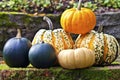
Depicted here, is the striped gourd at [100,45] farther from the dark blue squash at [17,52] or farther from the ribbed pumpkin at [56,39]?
the dark blue squash at [17,52]

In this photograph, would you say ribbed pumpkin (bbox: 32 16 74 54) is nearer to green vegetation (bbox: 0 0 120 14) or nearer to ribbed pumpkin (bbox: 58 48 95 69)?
ribbed pumpkin (bbox: 58 48 95 69)

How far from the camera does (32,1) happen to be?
5.43m

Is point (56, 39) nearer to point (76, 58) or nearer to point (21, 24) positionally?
point (76, 58)

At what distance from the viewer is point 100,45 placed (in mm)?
3545

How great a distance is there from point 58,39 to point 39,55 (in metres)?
0.32

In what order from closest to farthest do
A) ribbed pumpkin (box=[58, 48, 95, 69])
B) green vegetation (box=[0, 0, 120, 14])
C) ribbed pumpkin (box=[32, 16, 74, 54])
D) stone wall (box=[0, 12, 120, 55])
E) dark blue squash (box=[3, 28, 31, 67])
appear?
A: ribbed pumpkin (box=[58, 48, 95, 69]), dark blue squash (box=[3, 28, 31, 67]), ribbed pumpkin (box=[32, 16, 74, 54]), stone wall (box=[0, 12, 120, 55]), green vegetation (box=[0, 0, 120, 14])

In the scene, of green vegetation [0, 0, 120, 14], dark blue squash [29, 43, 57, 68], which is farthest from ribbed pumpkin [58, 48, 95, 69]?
green vegetation [0, 0, 120, 14]

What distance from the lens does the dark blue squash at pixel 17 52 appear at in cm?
339

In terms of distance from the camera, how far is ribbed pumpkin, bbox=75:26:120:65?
140 inches

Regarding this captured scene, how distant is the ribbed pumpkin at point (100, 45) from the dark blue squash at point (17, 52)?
0.50 m

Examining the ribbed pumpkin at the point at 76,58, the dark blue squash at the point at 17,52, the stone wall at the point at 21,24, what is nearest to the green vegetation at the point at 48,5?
the stone wall at the point at 21,24

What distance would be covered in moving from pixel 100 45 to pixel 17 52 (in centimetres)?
74

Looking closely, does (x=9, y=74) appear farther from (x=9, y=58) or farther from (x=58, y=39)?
(x=58, y=39)

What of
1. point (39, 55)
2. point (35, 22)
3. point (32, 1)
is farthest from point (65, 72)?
point (32, 1)
